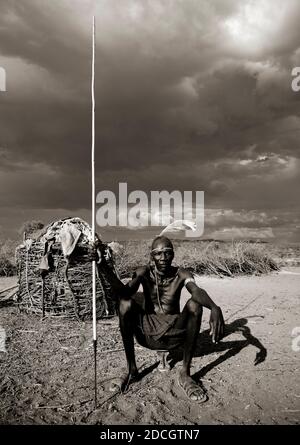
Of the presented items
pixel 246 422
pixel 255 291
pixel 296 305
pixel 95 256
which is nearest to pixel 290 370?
pixel 246 422

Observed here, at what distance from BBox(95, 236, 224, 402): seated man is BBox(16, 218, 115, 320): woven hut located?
269 cm

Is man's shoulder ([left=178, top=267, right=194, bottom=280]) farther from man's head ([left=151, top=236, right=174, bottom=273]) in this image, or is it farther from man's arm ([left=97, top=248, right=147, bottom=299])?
man's arm ([left=97, top=248, right=147, bottom=299])

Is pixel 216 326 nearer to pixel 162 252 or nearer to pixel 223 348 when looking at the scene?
pixel 162 252

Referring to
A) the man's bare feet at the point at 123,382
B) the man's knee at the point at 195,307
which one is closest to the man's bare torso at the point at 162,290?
the man's knee at the point at 195,307

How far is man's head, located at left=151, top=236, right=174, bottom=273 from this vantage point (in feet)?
12.6

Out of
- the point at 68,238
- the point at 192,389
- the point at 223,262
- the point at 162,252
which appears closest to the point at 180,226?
the point at 162,252

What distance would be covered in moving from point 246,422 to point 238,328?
3.23 meters

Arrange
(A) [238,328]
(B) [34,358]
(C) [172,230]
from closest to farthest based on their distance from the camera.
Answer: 1. (C) [172,230]
2. (B) [34,358]
3. (A) [238,328]

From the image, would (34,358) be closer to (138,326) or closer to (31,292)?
(138,326)

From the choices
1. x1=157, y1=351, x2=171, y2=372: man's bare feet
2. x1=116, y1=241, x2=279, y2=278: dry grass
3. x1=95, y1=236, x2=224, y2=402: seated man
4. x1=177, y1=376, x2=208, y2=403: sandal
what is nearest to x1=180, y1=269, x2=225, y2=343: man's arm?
x1=95, y1=236, x2=224, y2=402: seated man

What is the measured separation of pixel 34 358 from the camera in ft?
16.0

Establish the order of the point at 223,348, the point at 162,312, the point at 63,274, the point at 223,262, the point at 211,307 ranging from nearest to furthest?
the point at 211,307 → the point at 162,312 → the point at 223,348 → the point at 63,274 → the point at 223,262

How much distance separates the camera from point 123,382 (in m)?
3.78

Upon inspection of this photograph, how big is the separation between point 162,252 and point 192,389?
138cm
